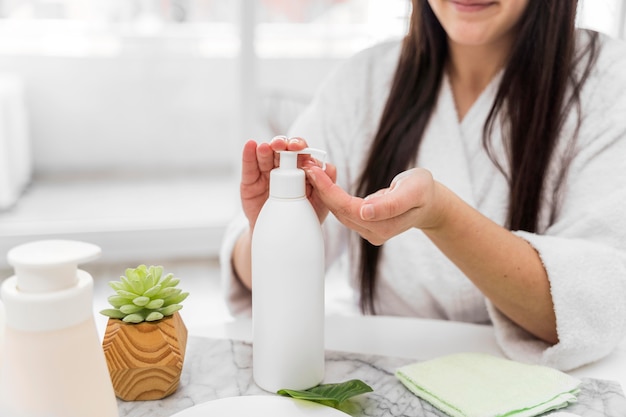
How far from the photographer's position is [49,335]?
471 mm

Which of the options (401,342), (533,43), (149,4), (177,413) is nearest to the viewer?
(177,413)

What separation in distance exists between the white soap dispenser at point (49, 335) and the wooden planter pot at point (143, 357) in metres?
0.11

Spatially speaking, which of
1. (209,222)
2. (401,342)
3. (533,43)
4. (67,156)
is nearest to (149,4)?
(67,156)

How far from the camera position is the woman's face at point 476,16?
3.06ft

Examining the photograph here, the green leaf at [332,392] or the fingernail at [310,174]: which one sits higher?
the fingernail at [310,174]

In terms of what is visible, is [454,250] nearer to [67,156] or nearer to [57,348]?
[57,348]

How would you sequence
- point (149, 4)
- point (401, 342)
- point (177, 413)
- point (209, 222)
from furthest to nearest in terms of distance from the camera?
point (149, 4) < point (209, 222) < point (401, 342) < point (177, 413)

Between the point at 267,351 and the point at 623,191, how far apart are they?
52 cm

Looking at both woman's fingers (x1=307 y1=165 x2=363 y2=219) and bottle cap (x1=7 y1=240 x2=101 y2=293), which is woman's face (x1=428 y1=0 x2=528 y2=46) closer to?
woman's fingers (x1=307 y1=165 x2=363 y2=219)

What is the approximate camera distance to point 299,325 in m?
0.64

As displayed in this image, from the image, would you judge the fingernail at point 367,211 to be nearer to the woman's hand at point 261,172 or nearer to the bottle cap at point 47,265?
the woman's hand at point 261,172

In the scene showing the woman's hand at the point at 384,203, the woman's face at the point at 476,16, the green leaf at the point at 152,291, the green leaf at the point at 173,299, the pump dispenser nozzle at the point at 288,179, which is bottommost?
the green leaf at the point at 173,299

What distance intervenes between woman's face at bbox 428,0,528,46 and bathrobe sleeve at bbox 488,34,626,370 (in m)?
0.15

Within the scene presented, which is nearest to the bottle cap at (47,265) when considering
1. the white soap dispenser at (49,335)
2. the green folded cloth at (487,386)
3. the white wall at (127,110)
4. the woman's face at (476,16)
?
the white soap dispenser at (49,335)
